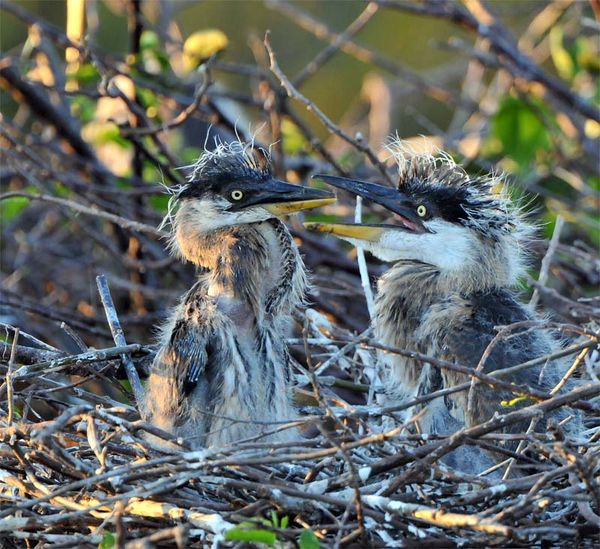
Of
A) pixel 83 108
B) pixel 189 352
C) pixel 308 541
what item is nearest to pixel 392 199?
pixel 189 352

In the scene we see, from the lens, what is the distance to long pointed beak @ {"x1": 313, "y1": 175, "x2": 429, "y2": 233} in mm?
3566

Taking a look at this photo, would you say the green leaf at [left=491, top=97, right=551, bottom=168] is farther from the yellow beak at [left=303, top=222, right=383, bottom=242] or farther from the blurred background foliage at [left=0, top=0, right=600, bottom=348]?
the yellow beak at [left=303, top=222, right=383, bottom=242]

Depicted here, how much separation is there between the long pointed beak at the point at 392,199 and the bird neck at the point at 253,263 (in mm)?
254

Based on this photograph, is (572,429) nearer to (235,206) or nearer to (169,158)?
(235,206)

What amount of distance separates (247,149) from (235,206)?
0.25 metres

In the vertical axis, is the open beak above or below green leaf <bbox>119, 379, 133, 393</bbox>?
above

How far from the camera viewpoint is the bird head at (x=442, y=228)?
139 inches

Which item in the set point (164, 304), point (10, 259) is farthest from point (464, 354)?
point (10, 259)

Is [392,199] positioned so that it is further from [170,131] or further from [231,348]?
[170,131]

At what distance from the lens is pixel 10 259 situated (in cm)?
578

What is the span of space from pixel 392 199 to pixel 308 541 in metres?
1.46

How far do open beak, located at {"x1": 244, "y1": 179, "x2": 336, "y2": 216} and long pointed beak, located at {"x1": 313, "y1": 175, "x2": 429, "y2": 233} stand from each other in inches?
5.6

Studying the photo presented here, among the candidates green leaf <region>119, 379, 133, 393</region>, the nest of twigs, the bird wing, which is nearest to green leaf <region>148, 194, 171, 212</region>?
the nest of twigs

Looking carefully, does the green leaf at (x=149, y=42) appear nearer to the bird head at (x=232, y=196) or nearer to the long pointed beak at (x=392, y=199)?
the bird head at (x=232, y=196)
